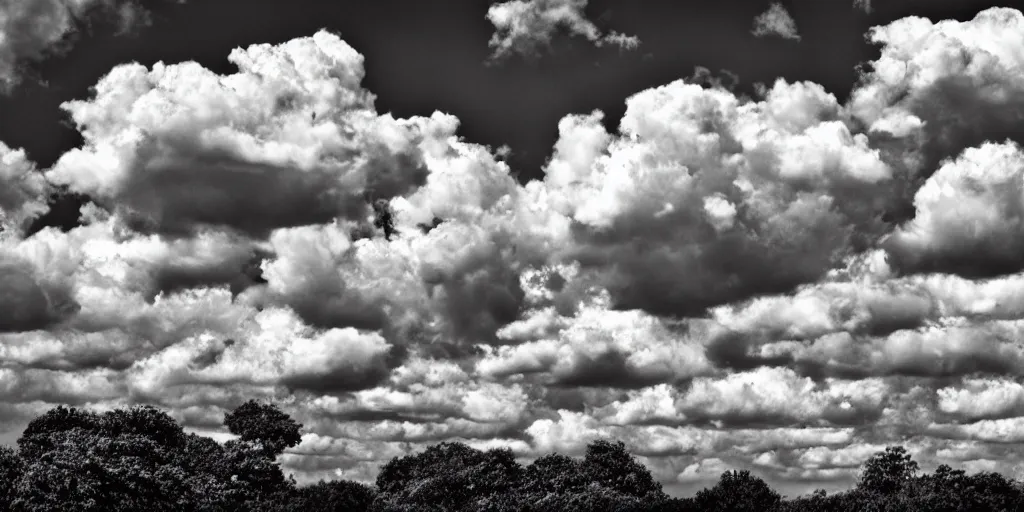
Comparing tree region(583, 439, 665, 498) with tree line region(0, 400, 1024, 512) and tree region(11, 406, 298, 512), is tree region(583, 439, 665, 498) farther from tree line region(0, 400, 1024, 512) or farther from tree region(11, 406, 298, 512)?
tree region(11, 406, 298, 512)

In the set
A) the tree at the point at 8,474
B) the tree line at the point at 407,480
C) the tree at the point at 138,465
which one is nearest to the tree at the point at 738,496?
the tree line at the point at 407,480

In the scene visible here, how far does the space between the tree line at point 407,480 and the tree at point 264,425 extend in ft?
0.57

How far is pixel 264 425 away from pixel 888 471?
87370 millimetres

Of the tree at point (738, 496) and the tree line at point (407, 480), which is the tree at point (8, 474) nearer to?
the tree line at point (407, 480)

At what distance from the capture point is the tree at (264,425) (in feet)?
511

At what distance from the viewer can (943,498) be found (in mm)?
122188

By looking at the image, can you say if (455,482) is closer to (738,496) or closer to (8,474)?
(738,496)

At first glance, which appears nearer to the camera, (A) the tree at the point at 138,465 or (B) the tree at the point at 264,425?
(A) the tree at the point at 138,465

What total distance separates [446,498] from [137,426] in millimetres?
39269

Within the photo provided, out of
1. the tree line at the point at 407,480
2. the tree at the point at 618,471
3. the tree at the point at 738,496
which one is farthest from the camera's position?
the tree at the point at 618,471

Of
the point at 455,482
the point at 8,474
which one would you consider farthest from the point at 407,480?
the point at 8,474

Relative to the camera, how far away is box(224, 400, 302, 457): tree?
15588cm

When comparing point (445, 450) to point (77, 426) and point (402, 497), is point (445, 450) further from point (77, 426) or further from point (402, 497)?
point (77, 426)

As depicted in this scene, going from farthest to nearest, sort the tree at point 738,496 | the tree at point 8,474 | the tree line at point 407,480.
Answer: the tree at point 738,496 → the tree line at point 407,480 → the tree at point 8,474
